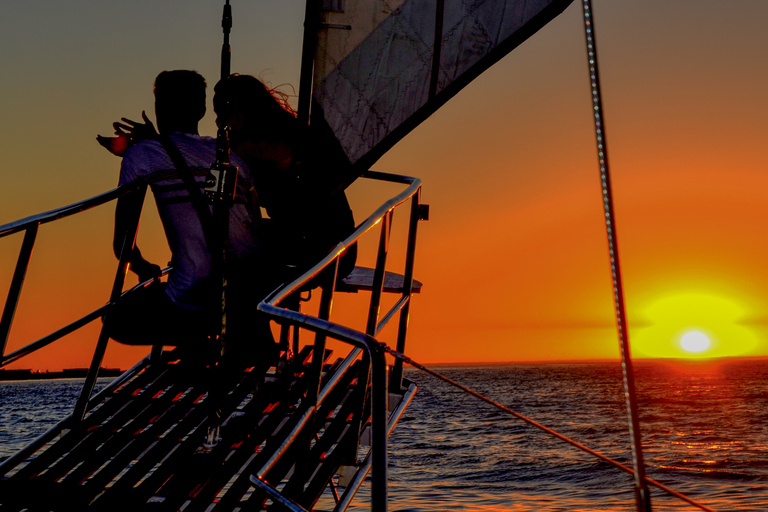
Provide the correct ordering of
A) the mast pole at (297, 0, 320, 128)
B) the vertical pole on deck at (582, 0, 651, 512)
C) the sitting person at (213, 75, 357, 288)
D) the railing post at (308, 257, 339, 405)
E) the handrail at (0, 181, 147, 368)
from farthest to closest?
1. the mast pole at (297, 0, 320, 128)
2. the sitting person at (213, 75, 357, 288)
3. the handrail at (0, 181, 147, 368)
4. the railing post at (308, 257, 339, 405)
5. the vertical pole on deck at (582, 0, 651, 512)

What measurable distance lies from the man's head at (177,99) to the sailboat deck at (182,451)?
108 cm

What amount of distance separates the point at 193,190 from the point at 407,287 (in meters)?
1.38

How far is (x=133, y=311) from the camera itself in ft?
9.96

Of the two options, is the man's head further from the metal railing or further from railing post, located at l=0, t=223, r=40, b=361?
railing post, located at l=0, t=223, r=40, b=361

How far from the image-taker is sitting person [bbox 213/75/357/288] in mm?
3307

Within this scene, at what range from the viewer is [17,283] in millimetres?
2887

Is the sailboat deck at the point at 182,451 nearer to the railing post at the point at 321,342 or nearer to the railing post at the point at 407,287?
the railing post at the point at 321,342

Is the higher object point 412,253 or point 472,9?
point 472,9

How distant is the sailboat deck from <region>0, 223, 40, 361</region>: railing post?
0.51 m

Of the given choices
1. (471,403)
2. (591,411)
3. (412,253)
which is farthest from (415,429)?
(412,253)

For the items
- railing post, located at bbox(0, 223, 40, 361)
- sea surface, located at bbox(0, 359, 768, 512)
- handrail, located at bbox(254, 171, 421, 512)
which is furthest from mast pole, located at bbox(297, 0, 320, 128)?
sea surface, located at bbox(0, 359, 768, 512)

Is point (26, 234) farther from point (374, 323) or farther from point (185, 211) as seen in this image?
point (374, 323)

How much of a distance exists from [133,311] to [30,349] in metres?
0.49

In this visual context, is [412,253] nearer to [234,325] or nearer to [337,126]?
[337,126]
